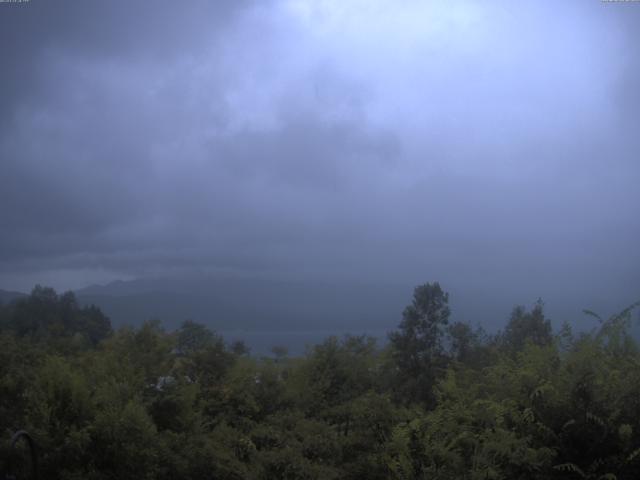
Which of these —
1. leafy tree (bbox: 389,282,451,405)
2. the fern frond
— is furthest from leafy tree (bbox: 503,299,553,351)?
the fern frond

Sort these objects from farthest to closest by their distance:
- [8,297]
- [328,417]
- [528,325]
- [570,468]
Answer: [8,297], [528,325], [328,417], [570,468]

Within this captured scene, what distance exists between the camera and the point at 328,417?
11.3 metres

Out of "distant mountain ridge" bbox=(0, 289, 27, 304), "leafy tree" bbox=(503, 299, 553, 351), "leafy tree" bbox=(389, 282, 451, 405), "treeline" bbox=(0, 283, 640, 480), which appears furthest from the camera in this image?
"distant mountain ridge" bbox=(0, 289, 27, 304)

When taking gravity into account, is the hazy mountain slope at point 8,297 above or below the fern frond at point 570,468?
above

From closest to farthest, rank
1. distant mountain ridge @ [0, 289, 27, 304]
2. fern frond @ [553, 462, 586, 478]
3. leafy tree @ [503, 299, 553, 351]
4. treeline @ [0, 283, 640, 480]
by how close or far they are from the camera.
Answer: fern frond @ [553, 462, 586, 478]
treeline @ [0, 283, 640, 480]
leafy tree @ [503, 299, 553, 351]
distant mountain ridge @ [0, 289, 27, 304]

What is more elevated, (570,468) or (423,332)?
(423,332)

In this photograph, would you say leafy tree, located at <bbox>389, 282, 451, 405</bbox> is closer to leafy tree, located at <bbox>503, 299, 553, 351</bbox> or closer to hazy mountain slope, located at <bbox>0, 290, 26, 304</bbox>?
leafy tree, located at <bbox>503, 299, 553, 351</bbox>

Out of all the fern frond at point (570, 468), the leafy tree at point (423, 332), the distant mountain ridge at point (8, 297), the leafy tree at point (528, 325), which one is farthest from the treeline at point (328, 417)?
the distant mountain ridge at point (8, 297)

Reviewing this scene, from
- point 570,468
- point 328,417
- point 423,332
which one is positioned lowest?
point 328,417

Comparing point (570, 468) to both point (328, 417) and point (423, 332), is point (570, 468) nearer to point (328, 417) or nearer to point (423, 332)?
point (328, 417)

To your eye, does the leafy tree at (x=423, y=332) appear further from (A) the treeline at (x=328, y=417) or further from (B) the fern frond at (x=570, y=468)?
(B) the fern frond at (x=570, y=468)

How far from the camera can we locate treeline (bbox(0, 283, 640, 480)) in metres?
6.23

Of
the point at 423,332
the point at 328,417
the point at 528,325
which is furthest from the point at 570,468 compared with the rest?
the point at 528,325

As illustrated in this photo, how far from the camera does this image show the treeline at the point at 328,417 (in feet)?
20.4
